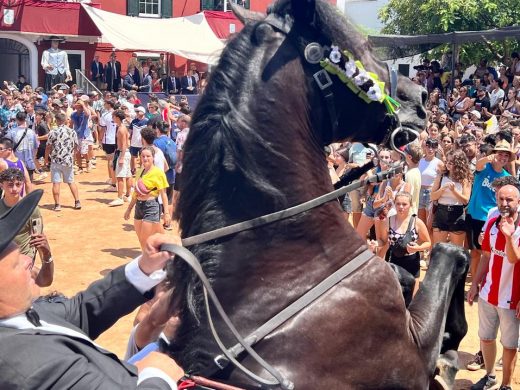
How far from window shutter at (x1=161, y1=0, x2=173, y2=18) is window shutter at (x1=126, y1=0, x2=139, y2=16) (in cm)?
138

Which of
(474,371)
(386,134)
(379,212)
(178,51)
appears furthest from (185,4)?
(386,134)

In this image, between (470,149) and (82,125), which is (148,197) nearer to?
(470,149)

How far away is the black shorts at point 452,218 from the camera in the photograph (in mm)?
9125

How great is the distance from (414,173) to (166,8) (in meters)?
26.1

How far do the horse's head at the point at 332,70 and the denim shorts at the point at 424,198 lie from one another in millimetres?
7493

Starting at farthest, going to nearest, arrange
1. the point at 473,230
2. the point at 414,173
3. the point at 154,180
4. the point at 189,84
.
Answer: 1. the point at 189,84
2. the point at 154,180
3. the point at 414,173
4. the point at 473,230

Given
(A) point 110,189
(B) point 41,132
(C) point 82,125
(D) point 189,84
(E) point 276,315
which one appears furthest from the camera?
(D) point 189,84

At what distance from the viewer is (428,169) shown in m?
10.4

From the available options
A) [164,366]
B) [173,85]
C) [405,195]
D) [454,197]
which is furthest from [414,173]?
[173,85]

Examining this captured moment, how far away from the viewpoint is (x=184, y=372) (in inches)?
102

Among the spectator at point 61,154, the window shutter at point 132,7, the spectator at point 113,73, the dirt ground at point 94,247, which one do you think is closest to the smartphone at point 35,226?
the dirt ground at point 94,247

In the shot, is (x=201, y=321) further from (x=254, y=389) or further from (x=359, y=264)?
(x=359, y=264)

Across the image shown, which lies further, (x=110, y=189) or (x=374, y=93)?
(x=110, y=189)

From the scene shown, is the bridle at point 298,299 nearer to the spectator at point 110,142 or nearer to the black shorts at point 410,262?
the black shorts at point 410,262
